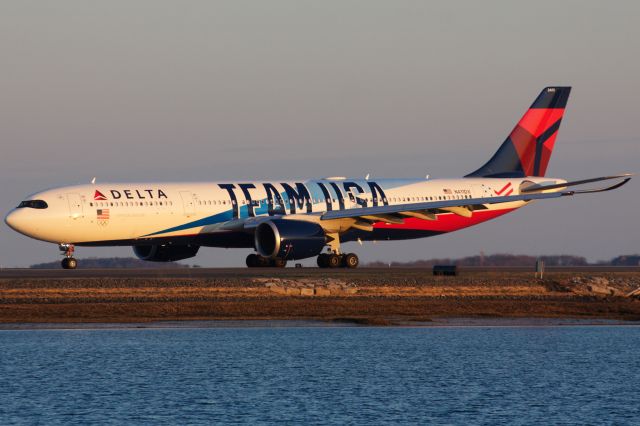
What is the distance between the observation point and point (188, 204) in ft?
209

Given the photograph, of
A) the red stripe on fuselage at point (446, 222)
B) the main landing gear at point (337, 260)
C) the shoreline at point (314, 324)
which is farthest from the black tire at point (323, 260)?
the shoreline at point (314, 324)

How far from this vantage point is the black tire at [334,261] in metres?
66.4

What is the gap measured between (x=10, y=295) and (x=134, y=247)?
17.4 m

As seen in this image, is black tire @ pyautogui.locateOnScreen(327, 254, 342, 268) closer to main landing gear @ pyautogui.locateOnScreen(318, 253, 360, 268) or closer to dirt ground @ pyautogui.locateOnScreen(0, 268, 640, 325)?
main landing gear @ pyautogui.locateOnScreen(318, 253, 360, 268)

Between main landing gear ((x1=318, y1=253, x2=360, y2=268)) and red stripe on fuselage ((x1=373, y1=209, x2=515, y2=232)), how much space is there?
8.63 ft

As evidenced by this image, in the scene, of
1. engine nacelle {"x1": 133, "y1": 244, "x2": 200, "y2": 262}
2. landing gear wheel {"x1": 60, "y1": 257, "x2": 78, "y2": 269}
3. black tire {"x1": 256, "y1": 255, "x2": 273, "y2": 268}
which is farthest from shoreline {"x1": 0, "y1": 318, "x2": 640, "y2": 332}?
engine nacelle {"x1": 133, "y1": 244, "x2": 200, "y2": 262}

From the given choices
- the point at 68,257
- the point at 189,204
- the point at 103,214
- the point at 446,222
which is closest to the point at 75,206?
the point at 103,214

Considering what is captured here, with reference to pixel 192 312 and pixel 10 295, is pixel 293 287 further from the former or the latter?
pixel 10 295

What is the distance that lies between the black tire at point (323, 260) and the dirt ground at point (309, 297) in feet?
24.0

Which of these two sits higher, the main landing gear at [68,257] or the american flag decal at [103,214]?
the american flag decal at [103,214]

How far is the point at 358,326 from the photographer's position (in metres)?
44.8

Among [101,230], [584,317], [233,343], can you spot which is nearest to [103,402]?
[233,343]

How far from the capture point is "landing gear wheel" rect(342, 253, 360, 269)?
219 feet

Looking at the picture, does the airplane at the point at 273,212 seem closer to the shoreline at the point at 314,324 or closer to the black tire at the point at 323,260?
the black tire at the point at 323,260
